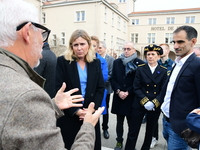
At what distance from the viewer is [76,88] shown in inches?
61.9

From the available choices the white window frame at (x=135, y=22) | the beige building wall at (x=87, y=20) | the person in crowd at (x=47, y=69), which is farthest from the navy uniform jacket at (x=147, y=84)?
the white window frame at (x=135, y=22)

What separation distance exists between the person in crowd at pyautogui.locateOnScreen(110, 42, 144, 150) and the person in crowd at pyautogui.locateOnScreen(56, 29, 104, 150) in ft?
2.93

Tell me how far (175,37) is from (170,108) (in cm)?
98

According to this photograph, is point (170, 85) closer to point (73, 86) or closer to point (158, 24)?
point (73, 86)

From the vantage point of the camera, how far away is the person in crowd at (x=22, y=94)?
0.66 meters

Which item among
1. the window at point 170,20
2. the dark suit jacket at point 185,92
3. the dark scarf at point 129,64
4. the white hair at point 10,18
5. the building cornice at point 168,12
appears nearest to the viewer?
the white hair at point 10,18

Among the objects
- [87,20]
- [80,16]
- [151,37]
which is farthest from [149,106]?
[151,37]

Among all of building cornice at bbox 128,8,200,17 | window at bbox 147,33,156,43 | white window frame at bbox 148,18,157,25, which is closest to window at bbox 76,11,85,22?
building cornice at bbox 128,8,200,17

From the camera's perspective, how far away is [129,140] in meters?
2.89

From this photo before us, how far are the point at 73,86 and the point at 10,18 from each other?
1471 mm

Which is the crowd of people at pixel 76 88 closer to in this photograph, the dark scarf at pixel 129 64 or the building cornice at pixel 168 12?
the dark scarf at pixel 129 64

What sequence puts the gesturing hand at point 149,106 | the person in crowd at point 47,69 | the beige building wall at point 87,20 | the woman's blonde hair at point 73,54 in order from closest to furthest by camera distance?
the woman's blonde hair at point 73,54 → the person in crowd at point 47,69 → the gesturing hand at point 149,106 → the beige building wall at point 87,20

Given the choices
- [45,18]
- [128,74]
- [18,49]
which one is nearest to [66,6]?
[45,18]

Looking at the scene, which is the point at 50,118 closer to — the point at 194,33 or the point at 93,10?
the point at 194,33
